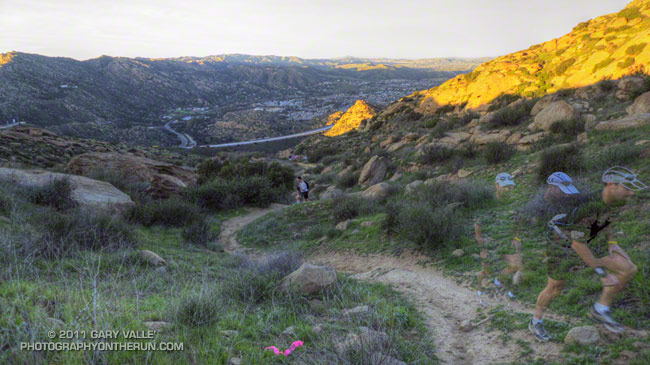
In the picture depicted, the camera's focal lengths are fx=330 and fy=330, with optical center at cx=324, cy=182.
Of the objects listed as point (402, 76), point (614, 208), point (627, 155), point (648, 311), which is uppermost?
point (402, 76)

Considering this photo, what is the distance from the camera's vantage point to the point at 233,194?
14492 mm

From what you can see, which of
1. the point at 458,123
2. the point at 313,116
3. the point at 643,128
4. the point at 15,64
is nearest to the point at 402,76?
the point at 313,116

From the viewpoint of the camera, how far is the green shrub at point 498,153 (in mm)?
A: 10671

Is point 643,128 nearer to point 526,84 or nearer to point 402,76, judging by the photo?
point 526,84

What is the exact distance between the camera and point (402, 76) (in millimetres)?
141375

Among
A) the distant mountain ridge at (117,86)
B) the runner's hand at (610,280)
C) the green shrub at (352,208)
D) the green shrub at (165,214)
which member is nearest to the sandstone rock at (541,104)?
the green shrub at (352,208)

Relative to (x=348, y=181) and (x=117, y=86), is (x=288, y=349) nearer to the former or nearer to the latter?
(x=348, y=181)

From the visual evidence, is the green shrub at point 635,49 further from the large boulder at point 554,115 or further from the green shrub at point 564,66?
the large boulder at point 554,115

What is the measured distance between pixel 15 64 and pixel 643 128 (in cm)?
8552

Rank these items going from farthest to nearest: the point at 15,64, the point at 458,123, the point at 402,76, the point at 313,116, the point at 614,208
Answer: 1. the point at 402,76
2. the point at 313,116
3. the point at 15,64
4. the point at 458,123
5. the point at 614,208

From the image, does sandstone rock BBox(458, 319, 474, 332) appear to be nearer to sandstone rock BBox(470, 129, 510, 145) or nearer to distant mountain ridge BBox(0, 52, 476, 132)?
sandstone rock BBox(470, 129, 510, 145)

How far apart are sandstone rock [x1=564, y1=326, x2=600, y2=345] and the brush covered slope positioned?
593 inches

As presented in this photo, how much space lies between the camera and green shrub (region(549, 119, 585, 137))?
10.2m

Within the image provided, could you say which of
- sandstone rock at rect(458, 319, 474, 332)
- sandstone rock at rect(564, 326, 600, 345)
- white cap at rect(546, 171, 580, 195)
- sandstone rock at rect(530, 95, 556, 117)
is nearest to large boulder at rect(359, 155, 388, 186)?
sandstone rock at rect(530, 95, 556, 117)
